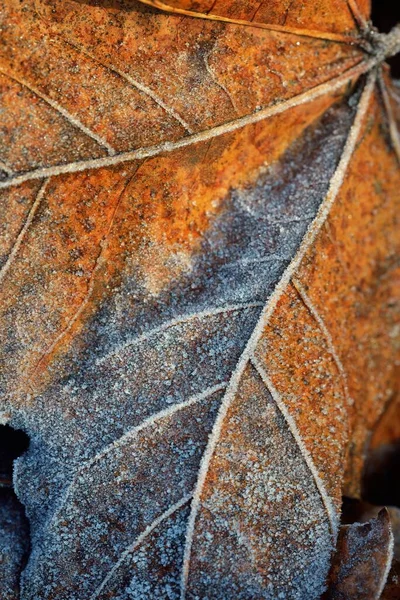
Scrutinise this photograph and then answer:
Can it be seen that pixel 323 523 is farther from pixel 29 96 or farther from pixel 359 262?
pixel 29 96

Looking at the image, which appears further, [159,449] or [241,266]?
[241,266]

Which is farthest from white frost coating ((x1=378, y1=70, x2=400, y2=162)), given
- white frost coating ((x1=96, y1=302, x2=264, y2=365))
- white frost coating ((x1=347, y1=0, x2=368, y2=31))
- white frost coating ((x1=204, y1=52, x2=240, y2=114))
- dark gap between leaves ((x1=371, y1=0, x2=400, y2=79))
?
white frost coating ((x1=96, y1=302, x2=264, y2=365))

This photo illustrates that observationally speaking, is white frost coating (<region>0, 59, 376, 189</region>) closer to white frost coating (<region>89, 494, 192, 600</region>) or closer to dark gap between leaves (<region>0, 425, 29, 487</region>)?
dark gap between leaves (<region>0, 425, 29, 487</region>)

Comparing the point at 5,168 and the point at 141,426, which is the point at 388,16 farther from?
the point at 141,426

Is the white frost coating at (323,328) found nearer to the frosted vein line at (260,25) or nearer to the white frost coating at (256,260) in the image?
the white frost coating at (256,260)

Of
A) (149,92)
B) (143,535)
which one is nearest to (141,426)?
(143,535)

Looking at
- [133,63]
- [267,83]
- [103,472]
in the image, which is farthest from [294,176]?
[103,472]
